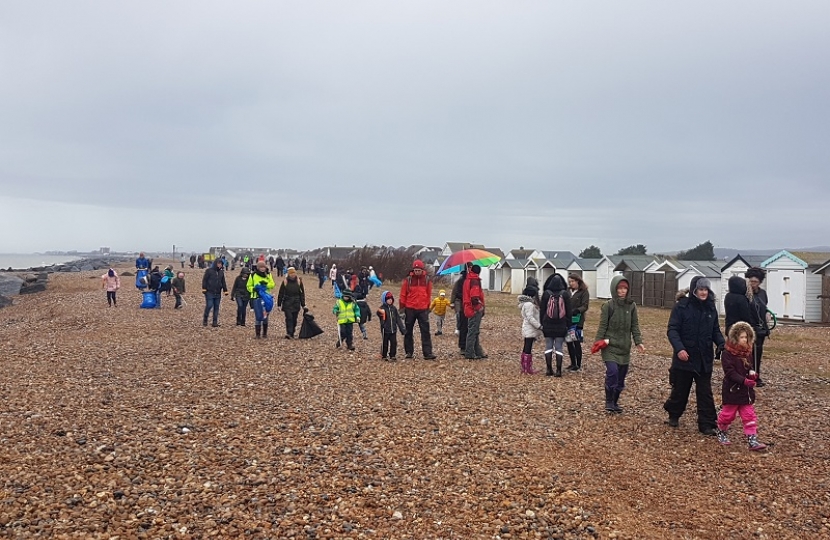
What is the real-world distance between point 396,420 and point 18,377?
21.6ft

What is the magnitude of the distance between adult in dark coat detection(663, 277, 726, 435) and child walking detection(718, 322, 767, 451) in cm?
35

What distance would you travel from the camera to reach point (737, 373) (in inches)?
284

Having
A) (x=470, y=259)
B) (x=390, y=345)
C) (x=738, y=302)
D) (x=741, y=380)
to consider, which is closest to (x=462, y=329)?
(x=390, y=345)

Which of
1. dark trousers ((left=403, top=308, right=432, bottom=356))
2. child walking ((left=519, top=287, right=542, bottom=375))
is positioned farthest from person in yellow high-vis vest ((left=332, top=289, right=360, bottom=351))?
child walking ((left=519, top=287, right=542, bottom=375))

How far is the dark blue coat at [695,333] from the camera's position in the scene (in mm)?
7711

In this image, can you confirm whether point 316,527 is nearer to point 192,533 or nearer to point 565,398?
point 192,533

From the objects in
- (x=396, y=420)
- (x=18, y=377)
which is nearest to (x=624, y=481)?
(x=396, y=420)

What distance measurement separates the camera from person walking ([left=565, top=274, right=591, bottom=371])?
38.4 ft

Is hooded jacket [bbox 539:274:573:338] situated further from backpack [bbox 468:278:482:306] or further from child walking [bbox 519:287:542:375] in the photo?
backpack [bbox 468:278:482:306]

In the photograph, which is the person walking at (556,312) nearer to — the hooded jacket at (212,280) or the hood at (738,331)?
the hood at (738,331)

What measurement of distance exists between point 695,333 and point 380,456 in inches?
155

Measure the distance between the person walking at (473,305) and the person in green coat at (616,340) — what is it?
3.59 m

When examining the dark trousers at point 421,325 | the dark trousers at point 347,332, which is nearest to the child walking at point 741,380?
the dark trousers at point 421,325

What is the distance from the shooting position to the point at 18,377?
34.7ft
